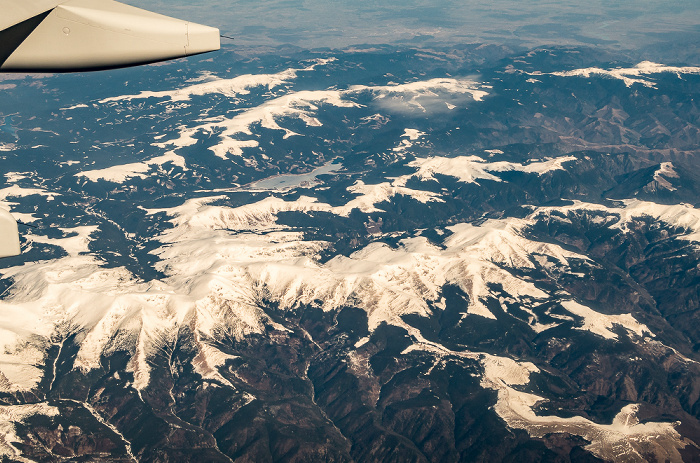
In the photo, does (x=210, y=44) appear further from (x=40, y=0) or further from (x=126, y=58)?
(x=40, y=0)

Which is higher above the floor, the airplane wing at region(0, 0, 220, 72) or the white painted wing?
the white painted wing

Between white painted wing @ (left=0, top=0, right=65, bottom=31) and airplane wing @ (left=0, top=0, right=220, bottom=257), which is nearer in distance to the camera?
white painted wing @ (left=0, top=0, right=65, bottom=31)

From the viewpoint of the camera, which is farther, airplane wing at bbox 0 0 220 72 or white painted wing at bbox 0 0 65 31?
airplane wing at bbox 0 0 220 72

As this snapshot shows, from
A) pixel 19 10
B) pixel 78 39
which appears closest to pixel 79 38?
pixel 78 39

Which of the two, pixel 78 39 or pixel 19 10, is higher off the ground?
pixel 19 10

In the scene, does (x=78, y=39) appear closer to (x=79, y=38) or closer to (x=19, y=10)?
(x=79, y=38)

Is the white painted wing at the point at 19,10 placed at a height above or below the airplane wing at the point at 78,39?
above
